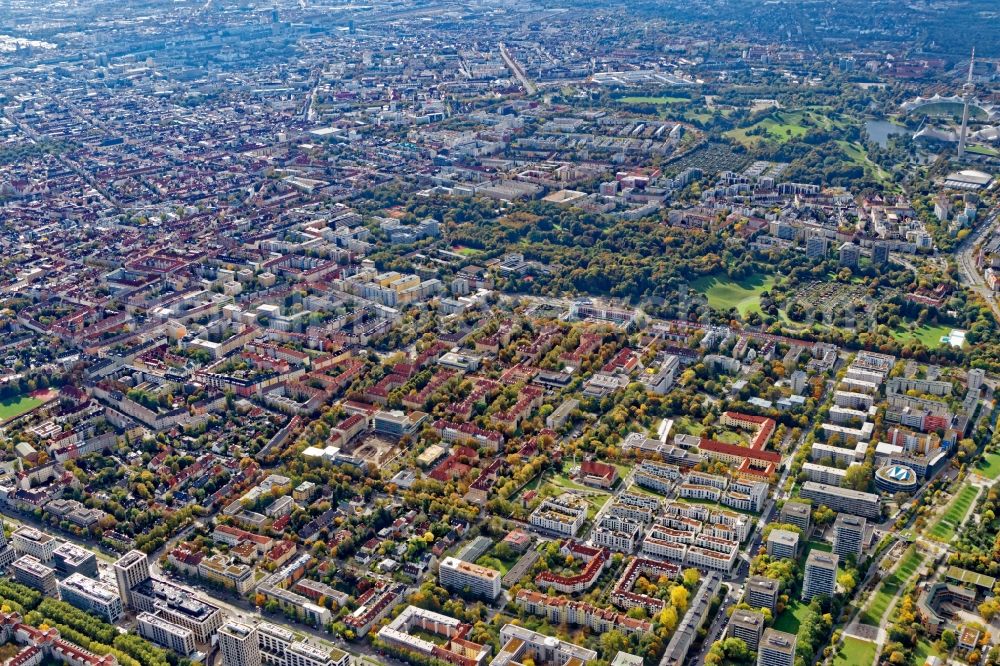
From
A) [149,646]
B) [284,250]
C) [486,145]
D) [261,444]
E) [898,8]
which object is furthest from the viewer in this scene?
[898,8]

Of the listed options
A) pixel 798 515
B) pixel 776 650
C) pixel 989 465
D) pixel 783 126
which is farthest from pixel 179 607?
pixel 783 126

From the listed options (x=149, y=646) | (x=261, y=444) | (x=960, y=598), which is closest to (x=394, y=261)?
(x=261, y=444)

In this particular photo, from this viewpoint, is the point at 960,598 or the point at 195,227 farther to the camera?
the point at 195,227

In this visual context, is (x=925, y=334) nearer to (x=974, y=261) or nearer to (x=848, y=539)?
(x=974, y=261)

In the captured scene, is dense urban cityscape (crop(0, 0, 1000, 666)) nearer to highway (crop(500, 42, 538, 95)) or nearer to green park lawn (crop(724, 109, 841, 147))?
green park lawn (crop(724, 109, 841, 147))

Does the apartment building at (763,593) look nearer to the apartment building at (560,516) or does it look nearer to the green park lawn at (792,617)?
the green park lawn at (792,617)

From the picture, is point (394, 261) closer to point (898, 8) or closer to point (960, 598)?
point (960, 598)
